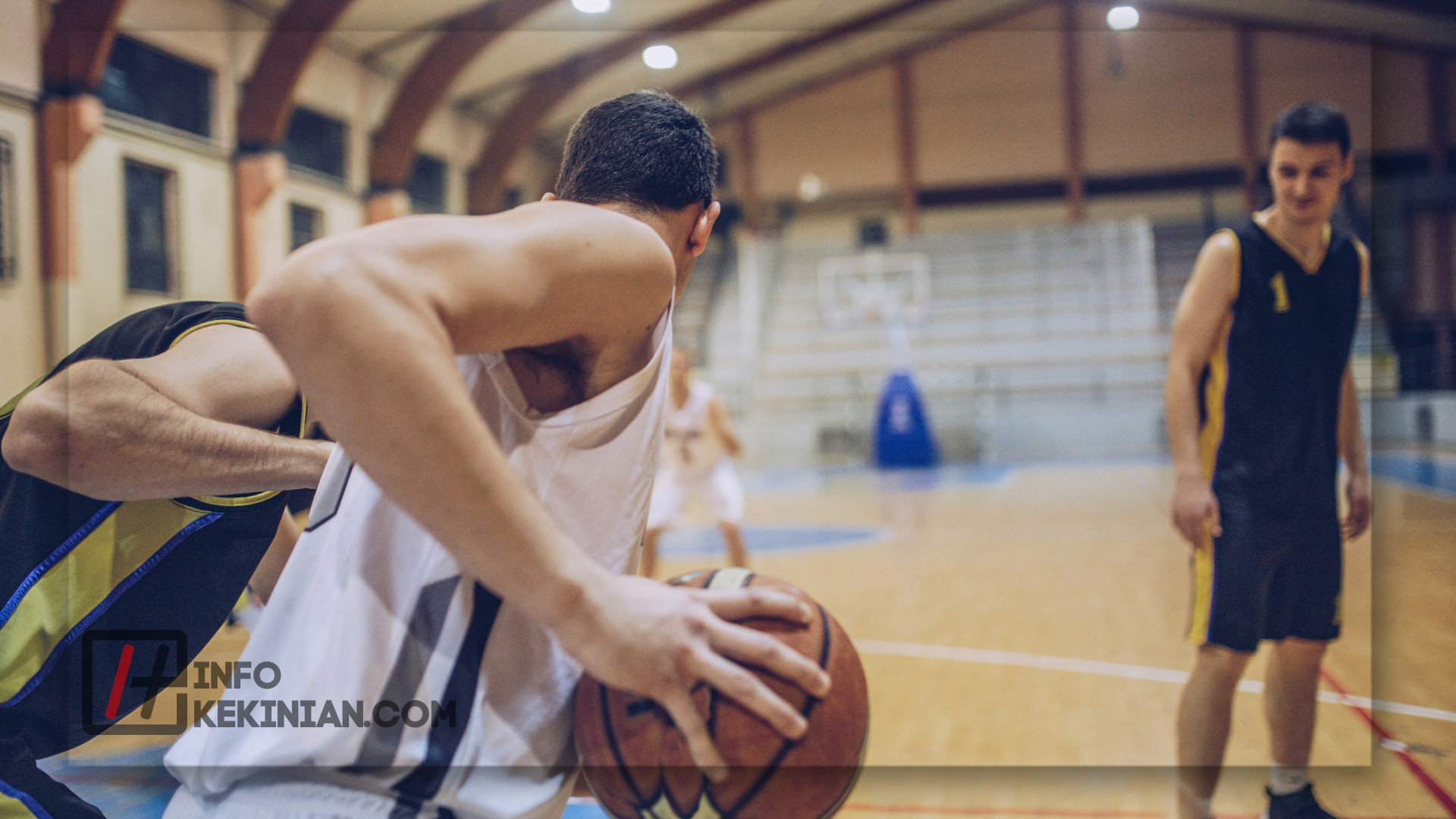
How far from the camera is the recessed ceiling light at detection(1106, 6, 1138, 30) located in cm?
1477

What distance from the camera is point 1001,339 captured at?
1791 centimetres

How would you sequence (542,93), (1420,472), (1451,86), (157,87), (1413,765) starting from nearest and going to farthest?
1. (1413,765)
2. (157,87)
3. (1420,472)
4. (542,93)
5. (1451,86)

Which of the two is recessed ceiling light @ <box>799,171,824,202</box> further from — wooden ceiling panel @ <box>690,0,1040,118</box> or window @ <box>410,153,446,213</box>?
window @ <box>410,153,446,213</box>

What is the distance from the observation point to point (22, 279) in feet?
23.6

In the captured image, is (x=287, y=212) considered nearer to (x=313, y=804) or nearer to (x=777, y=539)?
(x=777, y=539)

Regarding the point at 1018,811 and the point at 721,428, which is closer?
the point at 1018,811

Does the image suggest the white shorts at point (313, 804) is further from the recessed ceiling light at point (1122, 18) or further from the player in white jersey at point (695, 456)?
the recessed ceiling light at point (1122, 18)

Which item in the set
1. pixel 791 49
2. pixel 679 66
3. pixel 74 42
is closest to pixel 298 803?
pixel 74 42

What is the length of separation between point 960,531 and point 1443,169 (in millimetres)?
14529

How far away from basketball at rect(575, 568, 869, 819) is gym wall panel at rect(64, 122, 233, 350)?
26.4 ft

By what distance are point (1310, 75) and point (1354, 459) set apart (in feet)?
59.2

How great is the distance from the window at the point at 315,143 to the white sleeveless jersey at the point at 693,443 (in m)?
6.87

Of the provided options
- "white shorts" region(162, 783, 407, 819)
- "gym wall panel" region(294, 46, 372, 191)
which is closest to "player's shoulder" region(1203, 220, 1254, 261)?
"white shorts" region(162, 783, 407, 819)

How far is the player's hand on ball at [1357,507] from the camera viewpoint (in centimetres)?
265
